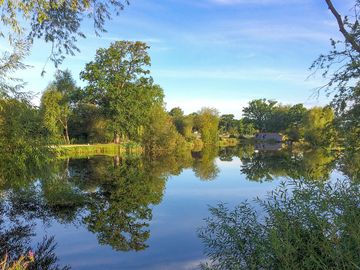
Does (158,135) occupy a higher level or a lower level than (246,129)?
lower

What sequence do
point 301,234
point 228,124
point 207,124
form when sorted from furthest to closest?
1. point 228,124
2. point 207,124
3. point 301,234

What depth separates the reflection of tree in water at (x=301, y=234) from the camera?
13.3 feet

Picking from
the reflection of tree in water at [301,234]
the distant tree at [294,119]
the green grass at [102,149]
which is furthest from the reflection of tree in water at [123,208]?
the distant tree at [294,119]

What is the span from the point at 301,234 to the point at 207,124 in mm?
63617

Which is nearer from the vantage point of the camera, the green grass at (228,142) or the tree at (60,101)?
the tree at (60,101)

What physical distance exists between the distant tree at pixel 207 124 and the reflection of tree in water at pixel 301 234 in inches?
2425

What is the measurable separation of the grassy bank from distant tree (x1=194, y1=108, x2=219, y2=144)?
22942mm

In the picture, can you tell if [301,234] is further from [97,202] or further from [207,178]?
[207,178]

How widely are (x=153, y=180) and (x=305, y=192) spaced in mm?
18815

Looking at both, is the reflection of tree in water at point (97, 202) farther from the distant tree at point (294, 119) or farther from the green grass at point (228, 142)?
the distant tree at point (294, 119)

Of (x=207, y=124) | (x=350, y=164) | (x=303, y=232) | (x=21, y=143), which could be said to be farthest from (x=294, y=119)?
(x=303, y=232)

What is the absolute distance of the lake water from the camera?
9.64 metres

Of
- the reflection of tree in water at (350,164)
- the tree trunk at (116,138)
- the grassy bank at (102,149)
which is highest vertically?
the tree trunk at (116,138)

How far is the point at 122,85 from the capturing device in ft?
146
